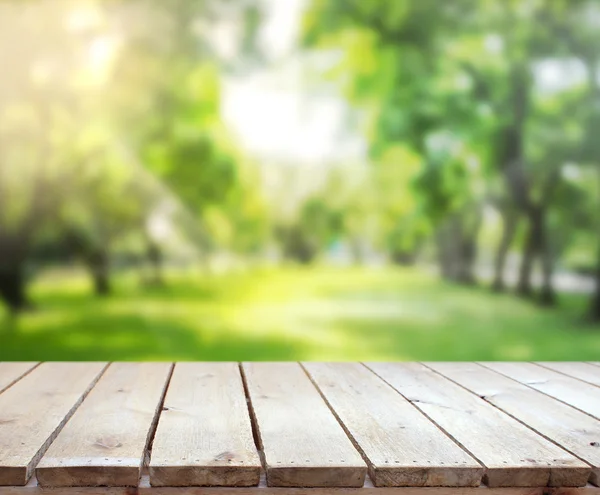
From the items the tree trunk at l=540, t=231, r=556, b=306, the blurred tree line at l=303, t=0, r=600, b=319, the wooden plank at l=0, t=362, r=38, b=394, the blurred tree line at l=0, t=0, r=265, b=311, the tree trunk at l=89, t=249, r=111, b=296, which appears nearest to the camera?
the wooden plank at l=0, t=362, r=38, b=394

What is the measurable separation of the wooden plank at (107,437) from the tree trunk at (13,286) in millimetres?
2605

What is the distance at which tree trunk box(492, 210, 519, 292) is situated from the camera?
4488 mm

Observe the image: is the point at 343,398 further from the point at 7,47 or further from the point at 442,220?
the point at 7,47

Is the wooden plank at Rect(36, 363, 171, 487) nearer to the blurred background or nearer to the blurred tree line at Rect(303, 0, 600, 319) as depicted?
the blurred background

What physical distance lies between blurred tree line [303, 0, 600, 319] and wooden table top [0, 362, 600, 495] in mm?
2659


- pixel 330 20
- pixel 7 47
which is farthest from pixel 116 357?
pixel 330 20

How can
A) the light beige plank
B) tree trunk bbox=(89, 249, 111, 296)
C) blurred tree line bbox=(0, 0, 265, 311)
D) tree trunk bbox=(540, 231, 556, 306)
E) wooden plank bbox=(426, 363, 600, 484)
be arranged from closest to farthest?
wooden plank bbox=(426, 363, 600, 484) < the light beige plank < blurred tree line bbox=(0, 0, 265, 311) < tree trunk bbox=(89, 249, 111, 296) < tree trunk bbox=(540, 231, 556, 306)

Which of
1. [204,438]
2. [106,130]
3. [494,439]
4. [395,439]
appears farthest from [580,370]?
[106,130]

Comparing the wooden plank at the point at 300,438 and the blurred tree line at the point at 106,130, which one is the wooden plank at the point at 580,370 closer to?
the wooden plank at the point at 300,438

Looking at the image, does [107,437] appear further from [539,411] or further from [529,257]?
[529,257]

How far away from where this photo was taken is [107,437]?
122cm

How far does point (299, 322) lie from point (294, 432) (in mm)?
3141

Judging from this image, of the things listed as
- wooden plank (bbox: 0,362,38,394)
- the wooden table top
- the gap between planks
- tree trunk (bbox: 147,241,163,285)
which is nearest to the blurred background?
tree trunk (bbox: 147,241,163,285)

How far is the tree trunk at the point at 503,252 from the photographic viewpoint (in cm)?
449
